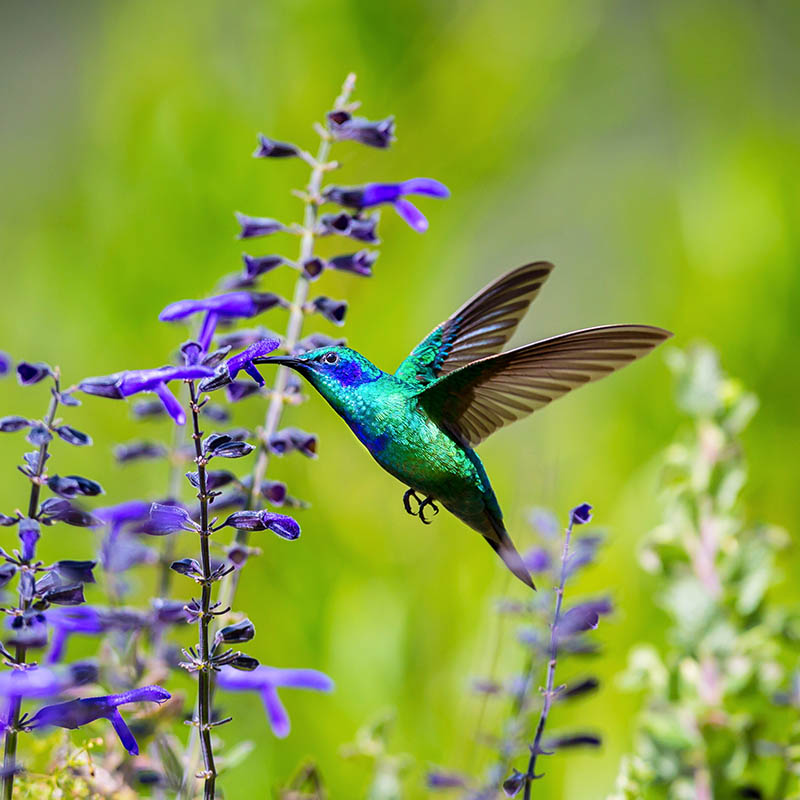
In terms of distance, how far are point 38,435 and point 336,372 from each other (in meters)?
0.18

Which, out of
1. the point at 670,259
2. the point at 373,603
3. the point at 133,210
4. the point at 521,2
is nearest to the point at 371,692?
the point at 373,603

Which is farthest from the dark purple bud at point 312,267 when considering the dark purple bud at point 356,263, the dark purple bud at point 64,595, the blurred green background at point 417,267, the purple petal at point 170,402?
the blurred green background at point 417,267

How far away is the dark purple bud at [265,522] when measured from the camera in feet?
1.66

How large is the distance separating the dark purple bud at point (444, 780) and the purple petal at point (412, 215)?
35 centimetres

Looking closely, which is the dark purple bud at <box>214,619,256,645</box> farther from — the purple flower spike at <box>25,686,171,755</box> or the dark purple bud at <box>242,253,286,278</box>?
the dark purple bud at <box>242,253,286,278</box>

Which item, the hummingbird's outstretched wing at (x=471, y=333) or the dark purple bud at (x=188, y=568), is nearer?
the dark purple bud at (x=188, y=568)

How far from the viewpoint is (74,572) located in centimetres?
52

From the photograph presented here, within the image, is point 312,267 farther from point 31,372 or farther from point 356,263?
point 31,372

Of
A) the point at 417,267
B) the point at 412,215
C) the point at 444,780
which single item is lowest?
the point at 444,780

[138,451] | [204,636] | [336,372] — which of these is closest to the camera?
[204,636]

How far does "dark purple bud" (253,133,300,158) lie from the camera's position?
0.73 m

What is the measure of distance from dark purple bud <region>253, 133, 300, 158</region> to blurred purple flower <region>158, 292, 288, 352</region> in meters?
0.10

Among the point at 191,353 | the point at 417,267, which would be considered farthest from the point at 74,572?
the point at 417,267

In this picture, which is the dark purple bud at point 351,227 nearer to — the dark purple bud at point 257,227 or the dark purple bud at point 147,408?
the dark purple bud at point 257,227
